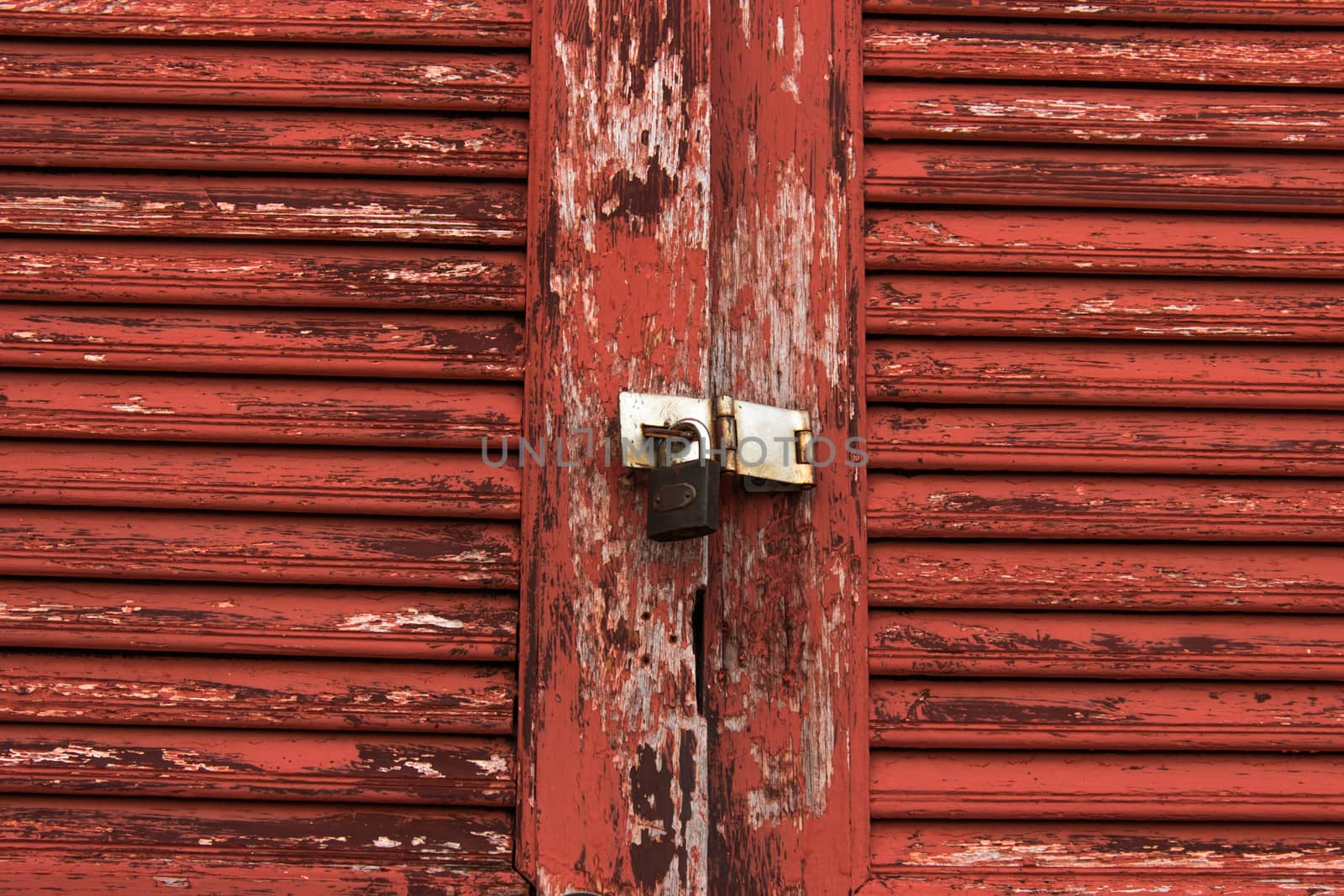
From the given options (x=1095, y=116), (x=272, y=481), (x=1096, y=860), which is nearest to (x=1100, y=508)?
(x=1096, y=860)

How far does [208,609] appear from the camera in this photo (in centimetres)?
140

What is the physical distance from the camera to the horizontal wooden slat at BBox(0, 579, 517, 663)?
1388 millimetres

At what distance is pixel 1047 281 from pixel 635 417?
68 cm

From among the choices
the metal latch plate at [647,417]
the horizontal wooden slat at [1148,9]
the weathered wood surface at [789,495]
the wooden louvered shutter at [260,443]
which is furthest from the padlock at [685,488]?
the horizontal wooden slat at [1148,9]

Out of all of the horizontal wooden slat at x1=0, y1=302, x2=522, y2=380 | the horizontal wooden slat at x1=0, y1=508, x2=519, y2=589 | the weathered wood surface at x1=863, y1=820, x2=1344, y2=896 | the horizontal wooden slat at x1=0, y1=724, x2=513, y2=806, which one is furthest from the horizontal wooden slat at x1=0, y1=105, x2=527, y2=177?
the weathered wood surface at x1=863, y1=820, x2=1344, y2=896

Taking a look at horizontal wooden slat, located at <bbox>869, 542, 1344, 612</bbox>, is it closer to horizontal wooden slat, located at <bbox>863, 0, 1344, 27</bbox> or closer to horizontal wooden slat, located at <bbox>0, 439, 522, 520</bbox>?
horizontal wooden slat, located at <bbox>0, 439, 522, 520</bbox>

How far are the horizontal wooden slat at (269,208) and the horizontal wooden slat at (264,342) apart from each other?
122 mm

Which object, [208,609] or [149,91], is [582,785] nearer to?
[208,609]

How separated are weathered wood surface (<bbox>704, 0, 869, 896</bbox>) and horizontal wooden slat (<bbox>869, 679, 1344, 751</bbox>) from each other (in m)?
0.09

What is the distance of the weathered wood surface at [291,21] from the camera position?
1491 mm

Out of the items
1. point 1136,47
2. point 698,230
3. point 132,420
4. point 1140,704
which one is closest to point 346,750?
point 132,420

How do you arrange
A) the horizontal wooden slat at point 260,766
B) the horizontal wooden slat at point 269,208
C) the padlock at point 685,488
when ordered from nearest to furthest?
the padlock at point 685,488
the horizontal wooden slat at point 260,766
the horizontal wooden slat at point 269,208

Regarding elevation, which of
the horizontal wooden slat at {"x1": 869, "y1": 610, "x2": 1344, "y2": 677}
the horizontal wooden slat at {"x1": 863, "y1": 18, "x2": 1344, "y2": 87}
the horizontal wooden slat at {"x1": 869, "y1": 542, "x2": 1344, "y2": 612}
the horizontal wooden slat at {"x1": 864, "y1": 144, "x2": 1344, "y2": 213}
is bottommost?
the horizontal wooden slat at {"x1": 869, "y1": 610, "x2": 1344, "y2": 677}

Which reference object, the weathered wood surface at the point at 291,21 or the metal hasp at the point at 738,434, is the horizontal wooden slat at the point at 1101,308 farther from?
the weathered wood surface at the point at 291,21
